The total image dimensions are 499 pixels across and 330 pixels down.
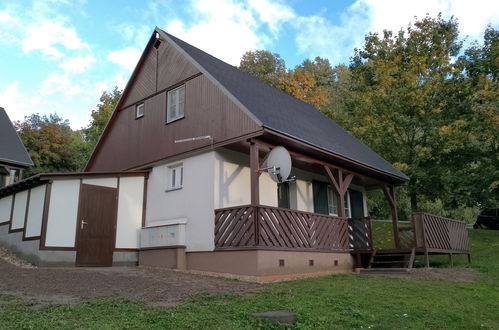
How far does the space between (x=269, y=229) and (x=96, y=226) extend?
529 centimetres

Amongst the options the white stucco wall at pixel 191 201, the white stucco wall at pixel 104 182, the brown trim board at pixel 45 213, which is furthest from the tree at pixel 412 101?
the brown trim board at pixel 45 213

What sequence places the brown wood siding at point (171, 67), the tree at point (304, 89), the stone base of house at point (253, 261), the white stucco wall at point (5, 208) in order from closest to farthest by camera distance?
the stone base of house at point (253, 261) < the brown wood siding at point (171, 67) < the white stucco wall at point (5, 208) < the tree at point (304, 89)

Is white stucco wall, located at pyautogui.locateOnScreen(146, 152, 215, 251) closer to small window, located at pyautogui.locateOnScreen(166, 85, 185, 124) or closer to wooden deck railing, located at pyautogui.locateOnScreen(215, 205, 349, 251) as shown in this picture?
wooden deck railing, located at pyautogui.locateOnScreen(215, 205, 349, 251)

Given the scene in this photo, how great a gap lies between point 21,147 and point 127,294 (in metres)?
17.7

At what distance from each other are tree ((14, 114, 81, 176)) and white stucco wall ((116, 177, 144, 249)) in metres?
21.0

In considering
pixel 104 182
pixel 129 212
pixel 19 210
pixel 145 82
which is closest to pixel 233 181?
pixel 129 212

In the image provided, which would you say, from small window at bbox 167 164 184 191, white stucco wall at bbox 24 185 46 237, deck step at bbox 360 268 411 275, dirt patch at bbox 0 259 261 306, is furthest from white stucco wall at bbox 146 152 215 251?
deck step at bbox 360 268 411 275

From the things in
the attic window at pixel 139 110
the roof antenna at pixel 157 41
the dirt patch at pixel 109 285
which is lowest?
the dirt patch at pixel 109 285

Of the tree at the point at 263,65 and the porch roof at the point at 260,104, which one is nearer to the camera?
the porch roof at the point at 260,104

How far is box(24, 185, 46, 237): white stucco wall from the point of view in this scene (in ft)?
38.5

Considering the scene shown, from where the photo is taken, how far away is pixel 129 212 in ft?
42.3

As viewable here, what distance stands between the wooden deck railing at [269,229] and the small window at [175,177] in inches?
88.2

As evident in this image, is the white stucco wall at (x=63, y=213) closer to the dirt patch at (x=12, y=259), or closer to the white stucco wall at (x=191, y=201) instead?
the dirt patch at (x=12, y=259)

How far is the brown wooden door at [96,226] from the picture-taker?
11766mm
